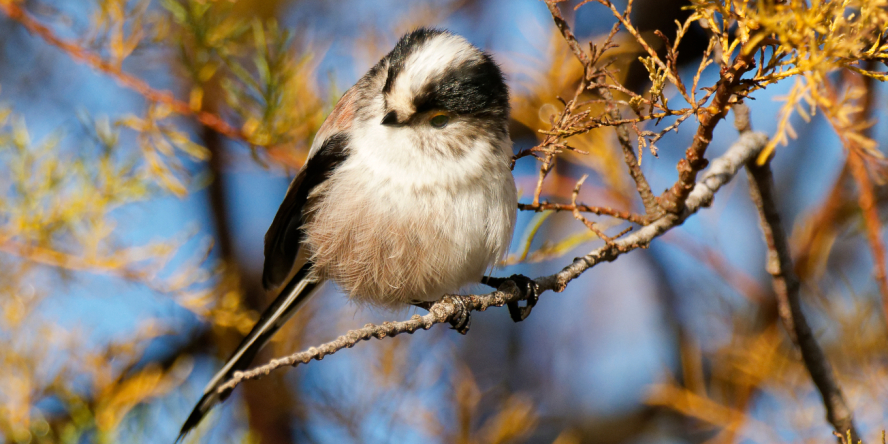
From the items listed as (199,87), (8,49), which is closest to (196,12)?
(199,87)

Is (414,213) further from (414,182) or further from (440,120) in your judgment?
(440,120)

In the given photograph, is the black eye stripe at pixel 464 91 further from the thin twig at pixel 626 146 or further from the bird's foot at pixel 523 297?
the bird's foot at pixel 523 297

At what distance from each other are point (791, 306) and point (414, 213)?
1.04 meters

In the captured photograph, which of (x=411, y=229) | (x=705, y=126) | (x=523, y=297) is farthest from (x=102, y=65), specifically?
(x=705, y=126)

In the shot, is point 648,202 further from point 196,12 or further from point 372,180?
point 196,12

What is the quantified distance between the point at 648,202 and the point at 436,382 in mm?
1404

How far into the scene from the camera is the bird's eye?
70.3 inches

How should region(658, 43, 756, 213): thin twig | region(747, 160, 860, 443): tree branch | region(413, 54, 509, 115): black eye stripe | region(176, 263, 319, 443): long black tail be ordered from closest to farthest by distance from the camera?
region(658, 43, 756, 213): thin twig < region(747, 160, 860, 443): tree branch < region(413, 54, 509, 115): black eye stripe < region(176, 263, 319, 443): long black tail

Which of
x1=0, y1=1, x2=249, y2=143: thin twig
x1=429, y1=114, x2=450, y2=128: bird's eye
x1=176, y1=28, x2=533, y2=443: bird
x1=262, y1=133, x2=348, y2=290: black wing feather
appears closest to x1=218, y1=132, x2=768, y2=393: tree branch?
x1=176, y1=28, x2=533, y2=443: bird

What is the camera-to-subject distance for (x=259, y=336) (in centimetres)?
213

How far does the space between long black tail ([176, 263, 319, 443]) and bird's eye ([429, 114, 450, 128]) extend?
0.78 meters

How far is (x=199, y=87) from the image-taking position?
202 cm

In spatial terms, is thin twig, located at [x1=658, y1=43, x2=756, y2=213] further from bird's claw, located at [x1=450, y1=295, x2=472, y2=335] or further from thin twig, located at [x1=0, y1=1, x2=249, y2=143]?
thin twig, located at [x1=0, y1=1, x2=249, y2=143]

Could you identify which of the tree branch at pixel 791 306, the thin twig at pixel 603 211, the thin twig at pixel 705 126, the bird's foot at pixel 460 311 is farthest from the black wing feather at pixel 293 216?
the tree branch at pixel 791 306
